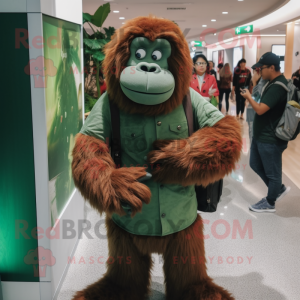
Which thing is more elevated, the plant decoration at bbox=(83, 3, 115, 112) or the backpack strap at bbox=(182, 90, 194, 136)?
the plant decoration at bbox=(83, 3, 115, 112)

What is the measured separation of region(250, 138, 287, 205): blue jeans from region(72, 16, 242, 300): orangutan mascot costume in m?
1.65

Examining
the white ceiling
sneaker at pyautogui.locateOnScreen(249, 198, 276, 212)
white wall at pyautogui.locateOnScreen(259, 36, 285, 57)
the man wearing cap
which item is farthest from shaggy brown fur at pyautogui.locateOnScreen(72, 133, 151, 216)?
white wall at pyautogui.locateOnScreen(259, 36, 285, 57)

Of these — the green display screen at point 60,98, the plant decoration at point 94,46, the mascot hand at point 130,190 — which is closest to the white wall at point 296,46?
the plant decoration at point 94,46

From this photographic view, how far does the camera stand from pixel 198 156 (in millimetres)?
1528

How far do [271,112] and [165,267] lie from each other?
6.35 ft

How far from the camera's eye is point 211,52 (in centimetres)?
2602

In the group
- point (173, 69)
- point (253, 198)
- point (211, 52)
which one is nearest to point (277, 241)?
point (253, 198)

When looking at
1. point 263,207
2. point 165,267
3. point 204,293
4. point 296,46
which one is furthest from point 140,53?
point 296,46

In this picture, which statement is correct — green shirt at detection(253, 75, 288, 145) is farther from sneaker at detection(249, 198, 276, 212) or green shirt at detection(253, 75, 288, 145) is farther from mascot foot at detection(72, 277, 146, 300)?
mascot foot at detection(72, 277, 146, 300)

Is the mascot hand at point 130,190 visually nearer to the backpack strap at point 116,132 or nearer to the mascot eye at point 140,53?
the backpack strap at point 116,132

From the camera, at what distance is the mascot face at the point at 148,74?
4.92ft

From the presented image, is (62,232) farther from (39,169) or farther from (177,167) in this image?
(177,167)

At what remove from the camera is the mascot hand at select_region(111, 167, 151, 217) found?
142 centimetres

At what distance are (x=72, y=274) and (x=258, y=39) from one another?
660 inches
